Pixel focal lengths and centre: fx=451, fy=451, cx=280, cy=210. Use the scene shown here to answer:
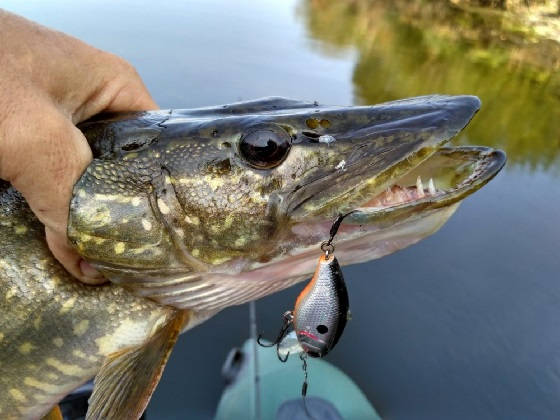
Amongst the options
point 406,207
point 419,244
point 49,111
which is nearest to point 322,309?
point 406,207

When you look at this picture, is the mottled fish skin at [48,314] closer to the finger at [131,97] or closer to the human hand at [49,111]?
the human hand at [49,111]

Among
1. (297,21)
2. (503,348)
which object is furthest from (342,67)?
(503,348)

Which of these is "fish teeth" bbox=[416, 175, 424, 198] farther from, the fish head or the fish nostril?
the fish nostril

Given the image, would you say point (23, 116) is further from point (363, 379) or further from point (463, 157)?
point (363, 379)

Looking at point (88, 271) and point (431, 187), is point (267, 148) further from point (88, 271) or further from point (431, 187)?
point (88, 271)

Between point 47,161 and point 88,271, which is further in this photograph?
point 88,271

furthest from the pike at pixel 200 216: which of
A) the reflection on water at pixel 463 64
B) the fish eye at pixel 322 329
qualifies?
the reflection on water at pixel 463 64
